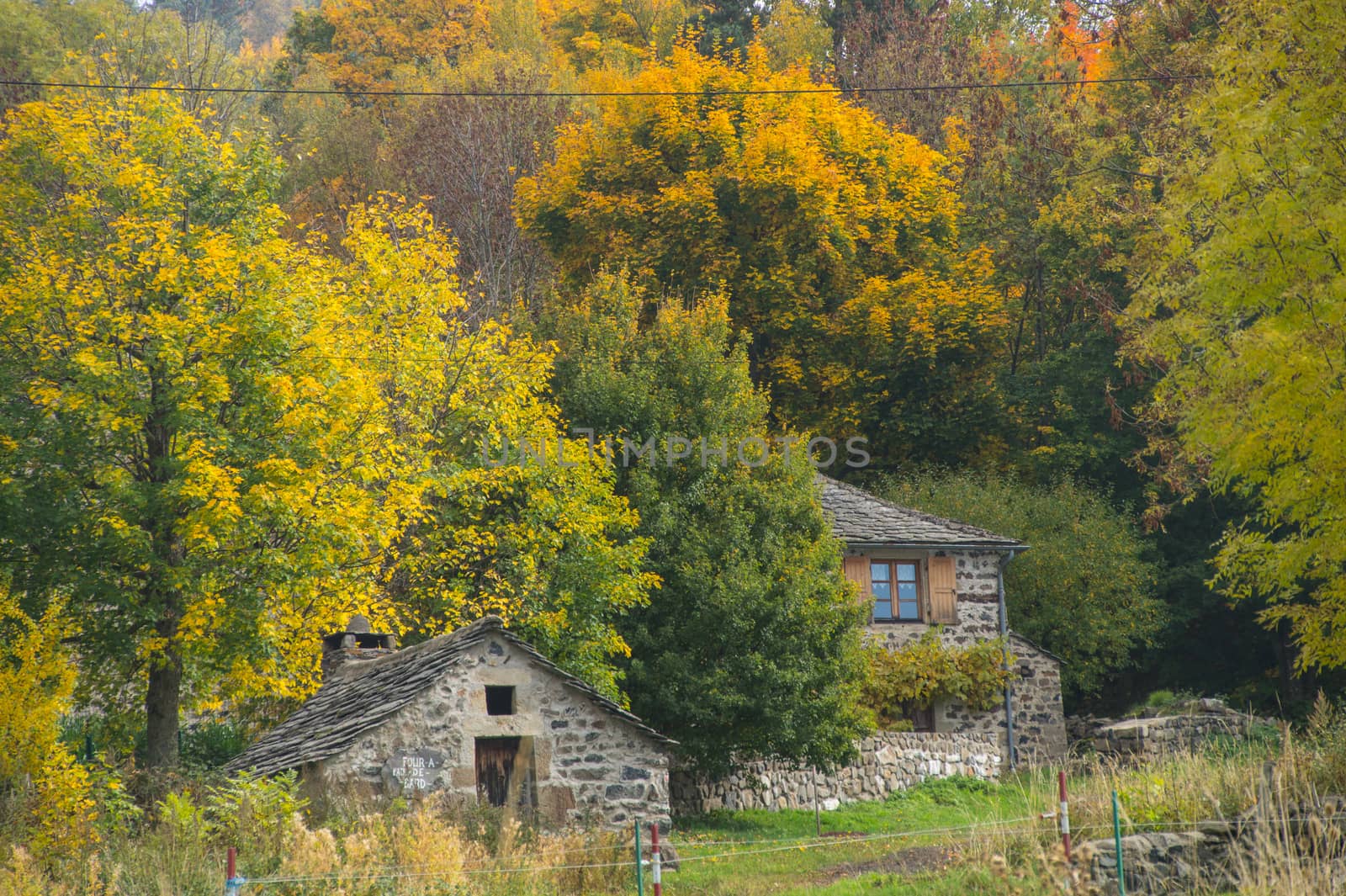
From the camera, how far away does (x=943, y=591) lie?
27344 mm

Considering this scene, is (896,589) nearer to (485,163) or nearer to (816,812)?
(816,812)

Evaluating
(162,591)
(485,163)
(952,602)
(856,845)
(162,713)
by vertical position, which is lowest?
(856,845)

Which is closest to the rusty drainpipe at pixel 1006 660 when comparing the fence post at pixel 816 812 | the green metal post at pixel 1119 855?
the fence post at pixel 816 812

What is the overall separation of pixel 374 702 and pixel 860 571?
43.2 feet

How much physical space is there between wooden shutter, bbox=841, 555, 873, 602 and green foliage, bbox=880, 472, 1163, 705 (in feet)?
16.2

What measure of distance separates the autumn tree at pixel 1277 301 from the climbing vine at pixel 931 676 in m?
9.55

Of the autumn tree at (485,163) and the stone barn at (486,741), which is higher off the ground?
the autumn tree at (485,163)

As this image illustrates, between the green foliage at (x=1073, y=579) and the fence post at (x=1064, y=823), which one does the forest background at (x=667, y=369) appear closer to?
the green foliage at (x=1073, y=579)

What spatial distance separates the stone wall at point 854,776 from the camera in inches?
856

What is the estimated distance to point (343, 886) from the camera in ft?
36.7

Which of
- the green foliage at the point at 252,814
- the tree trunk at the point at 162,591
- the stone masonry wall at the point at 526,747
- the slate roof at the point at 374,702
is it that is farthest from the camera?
the tree trunk at the point at 162,591

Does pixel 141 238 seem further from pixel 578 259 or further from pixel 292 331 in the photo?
pixel 578 259

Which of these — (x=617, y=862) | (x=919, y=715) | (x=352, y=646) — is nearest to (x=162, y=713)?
(x=352, y=646)

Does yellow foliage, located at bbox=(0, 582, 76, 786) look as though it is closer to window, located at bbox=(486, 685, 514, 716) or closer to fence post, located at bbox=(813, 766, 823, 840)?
window, located at bbox=(486, 685, 514, 716)
